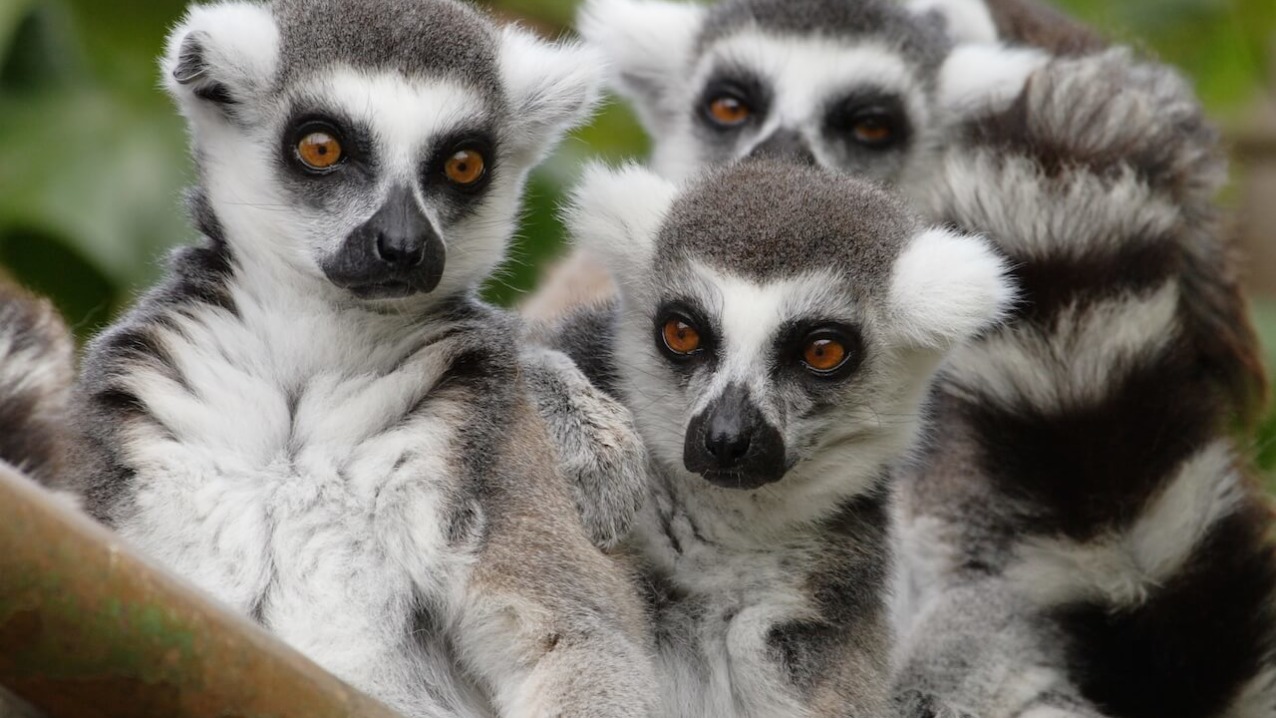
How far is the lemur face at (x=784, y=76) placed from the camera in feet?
15.4

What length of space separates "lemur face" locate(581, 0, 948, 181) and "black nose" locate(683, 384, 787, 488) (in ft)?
5.26

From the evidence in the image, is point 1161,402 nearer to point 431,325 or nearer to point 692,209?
point 692,209

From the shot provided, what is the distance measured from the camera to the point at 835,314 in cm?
316

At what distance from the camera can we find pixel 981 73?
15.3 ft

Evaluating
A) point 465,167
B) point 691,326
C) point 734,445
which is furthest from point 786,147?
point 734,445

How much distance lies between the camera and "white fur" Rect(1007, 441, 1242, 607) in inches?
140

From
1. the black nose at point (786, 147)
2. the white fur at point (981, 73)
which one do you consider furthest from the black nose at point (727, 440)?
the white fur at point (981, 73)

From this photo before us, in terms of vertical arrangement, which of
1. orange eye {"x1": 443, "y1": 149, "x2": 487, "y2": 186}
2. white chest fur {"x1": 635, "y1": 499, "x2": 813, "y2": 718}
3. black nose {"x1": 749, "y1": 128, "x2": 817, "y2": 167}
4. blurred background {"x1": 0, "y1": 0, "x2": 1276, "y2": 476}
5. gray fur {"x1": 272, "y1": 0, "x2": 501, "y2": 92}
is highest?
gray fur {"x1": 272, "y1": 0, "x2": 501, "y2": 92}

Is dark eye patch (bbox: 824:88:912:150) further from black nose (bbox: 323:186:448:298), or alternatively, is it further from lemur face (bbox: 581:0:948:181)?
black nose (bbox: 323:186:448:298)

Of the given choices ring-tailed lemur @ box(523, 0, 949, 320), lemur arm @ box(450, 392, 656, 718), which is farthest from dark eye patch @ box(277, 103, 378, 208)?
ring-tailed lemur @ box(523, 0, 949, 320)

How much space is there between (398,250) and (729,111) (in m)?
2.31

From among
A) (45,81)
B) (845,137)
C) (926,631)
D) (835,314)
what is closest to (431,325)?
(835,314)

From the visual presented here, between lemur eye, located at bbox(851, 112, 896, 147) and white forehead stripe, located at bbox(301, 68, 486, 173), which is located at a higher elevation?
white forehead stripe, located at bbox(301, 68, 486, 173)

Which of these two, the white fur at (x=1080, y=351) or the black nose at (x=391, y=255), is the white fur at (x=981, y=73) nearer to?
the white fur at (x=1080, y=351)
